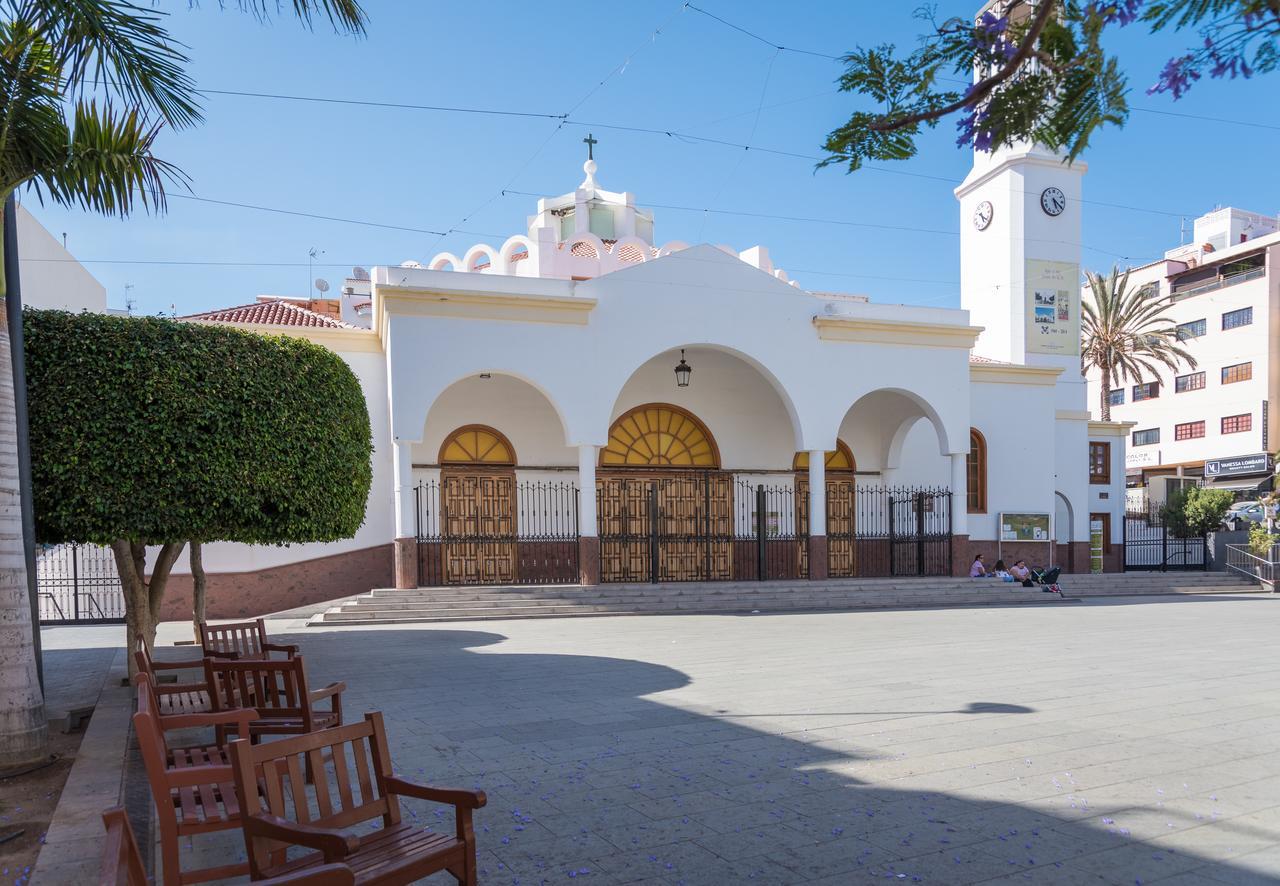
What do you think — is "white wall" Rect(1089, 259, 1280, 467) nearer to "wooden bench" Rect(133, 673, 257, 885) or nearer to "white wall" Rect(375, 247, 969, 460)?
"white wall" Rect(375, 247, 969, 460)

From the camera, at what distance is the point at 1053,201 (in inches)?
1027

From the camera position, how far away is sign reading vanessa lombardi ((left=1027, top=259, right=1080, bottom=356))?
1024 inches

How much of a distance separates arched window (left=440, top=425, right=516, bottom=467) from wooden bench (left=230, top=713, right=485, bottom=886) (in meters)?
16.2

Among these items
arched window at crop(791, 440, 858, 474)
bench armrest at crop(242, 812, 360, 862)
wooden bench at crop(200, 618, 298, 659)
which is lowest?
wooden bench at crop(200, 618, 298, 659)

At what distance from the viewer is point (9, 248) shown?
6.34 m

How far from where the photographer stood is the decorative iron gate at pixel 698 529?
2016cm

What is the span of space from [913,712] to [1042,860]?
335cm

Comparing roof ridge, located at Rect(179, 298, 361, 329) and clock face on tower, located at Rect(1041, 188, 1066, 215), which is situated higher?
clock face on tower, located at Rect(1041, 188, 1066, 215)

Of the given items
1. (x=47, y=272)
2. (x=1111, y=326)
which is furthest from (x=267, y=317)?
(x=1111, y=326)

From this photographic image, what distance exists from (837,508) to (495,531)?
28.4 feet

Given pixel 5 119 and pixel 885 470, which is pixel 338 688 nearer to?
pixel 5 119

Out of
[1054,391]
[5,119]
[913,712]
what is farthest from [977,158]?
[5,119]

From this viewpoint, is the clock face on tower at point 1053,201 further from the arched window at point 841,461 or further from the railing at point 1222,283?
the railing at point 1222,283

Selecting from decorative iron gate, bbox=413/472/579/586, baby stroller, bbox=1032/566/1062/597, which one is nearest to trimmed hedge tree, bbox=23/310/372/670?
decorative iron gate, bbox=413/472/579/586
